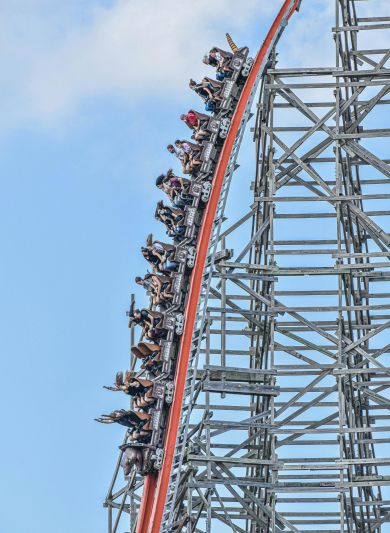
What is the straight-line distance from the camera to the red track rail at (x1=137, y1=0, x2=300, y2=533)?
4184 cm

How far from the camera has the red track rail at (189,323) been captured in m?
41.8

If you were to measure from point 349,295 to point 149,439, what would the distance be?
15.4 feet

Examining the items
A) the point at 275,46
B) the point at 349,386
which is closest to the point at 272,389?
the point at 349,386

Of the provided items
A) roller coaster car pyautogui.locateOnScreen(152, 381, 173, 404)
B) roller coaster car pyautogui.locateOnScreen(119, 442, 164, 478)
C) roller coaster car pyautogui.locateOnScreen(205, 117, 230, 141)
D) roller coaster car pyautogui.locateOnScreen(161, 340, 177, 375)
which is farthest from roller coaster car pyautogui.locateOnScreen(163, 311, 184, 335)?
roller coaster car pyautogui.locateOnScreen(205, 117, 230, 141)

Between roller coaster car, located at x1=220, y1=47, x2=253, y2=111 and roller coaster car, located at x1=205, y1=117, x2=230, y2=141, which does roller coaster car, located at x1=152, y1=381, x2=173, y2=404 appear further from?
roller coaster car, located at x1=220, y1=47, x2=253, y2=111

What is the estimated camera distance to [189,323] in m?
43.5

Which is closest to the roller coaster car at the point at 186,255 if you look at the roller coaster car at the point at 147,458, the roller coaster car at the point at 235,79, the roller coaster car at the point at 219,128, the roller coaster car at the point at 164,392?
the roller coaster car at the point at 164,392

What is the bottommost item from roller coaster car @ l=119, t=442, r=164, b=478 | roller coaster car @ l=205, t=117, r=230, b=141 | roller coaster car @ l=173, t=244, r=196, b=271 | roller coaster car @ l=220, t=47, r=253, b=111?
roller coaster car @ l=119, t=442, r=164, b=478

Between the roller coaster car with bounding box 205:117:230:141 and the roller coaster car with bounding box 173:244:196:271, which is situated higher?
the roller coaster car with bounding box 205:117:230:141

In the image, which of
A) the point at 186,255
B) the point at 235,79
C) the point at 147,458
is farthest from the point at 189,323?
the point at 235,79

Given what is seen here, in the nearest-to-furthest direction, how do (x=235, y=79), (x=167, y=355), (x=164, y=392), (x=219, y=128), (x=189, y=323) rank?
(x=164, y=392), (x=167, y=355), (x=189, y=323), (x=219, y=128), (x=235, y=79)

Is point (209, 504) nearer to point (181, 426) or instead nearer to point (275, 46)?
point (181, 426)

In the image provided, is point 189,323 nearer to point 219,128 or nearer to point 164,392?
point 164,392

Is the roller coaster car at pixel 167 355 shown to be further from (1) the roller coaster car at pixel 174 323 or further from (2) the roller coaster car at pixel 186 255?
(2) the roller coaster car at pixel 186 255
